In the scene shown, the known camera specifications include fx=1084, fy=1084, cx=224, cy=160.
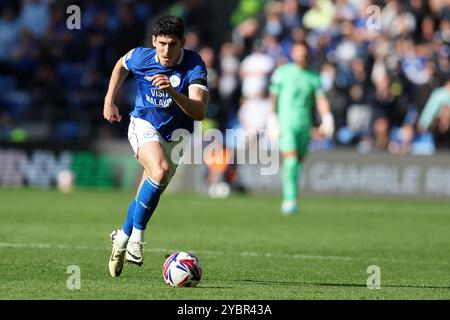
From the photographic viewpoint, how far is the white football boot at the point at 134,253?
891cm

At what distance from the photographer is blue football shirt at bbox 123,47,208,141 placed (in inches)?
366

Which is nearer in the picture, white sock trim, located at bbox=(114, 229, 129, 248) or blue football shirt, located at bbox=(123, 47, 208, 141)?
white sock trim, located at bbox=(114, 229, 129, 248)

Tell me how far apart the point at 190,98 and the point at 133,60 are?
2.83ft

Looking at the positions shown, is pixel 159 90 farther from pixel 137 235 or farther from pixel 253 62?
pixel 253 62

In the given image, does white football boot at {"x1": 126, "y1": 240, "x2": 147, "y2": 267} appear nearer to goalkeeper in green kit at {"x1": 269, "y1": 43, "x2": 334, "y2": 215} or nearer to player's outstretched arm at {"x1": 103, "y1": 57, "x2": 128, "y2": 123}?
player's outstretched arm at {"x1": 103, "y1": 57, "x2": 128, "y2": 123}

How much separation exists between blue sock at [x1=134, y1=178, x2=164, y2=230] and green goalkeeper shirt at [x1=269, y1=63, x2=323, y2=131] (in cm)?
852

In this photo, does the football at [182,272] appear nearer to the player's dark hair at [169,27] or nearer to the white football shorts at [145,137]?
the white football shorts at [145,137]

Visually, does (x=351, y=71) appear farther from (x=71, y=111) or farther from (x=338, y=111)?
(x=71, y=111)

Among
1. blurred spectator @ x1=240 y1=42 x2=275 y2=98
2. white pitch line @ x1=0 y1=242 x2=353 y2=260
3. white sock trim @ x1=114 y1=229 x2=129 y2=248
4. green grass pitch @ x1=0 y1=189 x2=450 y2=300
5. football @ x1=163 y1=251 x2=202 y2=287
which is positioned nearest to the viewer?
green grass pitch @ x1=0 y1=189 x2=450 y2=300

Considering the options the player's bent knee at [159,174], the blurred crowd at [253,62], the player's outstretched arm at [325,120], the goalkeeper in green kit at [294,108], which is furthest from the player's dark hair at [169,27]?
the blurred crowd at [253,62]

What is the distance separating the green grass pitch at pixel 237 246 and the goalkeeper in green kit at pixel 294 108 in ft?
2.35

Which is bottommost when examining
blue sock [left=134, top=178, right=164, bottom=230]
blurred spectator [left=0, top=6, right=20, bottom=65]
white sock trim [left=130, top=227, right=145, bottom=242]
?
white sock trim [left=130, top=227, right=145, bottom=242]

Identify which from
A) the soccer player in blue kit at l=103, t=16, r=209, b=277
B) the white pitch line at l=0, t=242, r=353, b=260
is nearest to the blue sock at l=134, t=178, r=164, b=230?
the soccer player in blue kit at l=103, t=16, r=209, b=277
